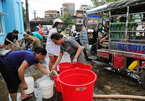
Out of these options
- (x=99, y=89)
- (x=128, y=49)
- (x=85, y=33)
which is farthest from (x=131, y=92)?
(x=85, y=33)

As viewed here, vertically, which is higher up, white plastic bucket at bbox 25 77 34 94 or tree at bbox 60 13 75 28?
tree at bbox 60 13 75 28

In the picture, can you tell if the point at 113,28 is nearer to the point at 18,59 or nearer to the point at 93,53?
the point at 93,53

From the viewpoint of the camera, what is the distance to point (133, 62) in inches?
128

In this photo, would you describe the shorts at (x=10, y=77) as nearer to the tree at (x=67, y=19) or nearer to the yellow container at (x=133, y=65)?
the yellow container at (x=133, y=65)

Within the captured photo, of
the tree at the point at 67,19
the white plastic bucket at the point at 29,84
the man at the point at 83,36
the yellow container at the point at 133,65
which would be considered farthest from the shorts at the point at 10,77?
the tree at the point at 67,19

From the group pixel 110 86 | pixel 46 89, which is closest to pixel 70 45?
pixel 46 89

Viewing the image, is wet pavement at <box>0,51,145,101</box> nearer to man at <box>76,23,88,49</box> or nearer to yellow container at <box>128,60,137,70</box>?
yellow container at <box>128,60,137,70</box>

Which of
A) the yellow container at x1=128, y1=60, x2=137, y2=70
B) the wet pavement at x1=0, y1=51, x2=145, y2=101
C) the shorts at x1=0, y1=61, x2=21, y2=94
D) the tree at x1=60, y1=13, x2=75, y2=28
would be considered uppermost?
the tree at x1=60, y1=13, x2=75, y2=28

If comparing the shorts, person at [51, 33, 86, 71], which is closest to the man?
person at [51, 33, 86, 71]

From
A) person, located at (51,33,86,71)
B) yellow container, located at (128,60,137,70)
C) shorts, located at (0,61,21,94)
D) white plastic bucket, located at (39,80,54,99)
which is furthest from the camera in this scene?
yellow container, located at (128,60,137,70)

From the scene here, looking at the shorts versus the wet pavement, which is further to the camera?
the wet pavement

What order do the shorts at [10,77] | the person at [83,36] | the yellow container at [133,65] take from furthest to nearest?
the person at [83,36] < the yellow container at [133,65] < the shorts at [10,77]

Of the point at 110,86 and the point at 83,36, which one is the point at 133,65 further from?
the point at 83,36

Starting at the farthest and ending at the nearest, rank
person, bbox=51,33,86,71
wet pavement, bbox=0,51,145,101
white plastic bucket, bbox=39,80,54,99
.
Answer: wet pavement, bbox=0,51,145,101 < white plastic bucket, bbox=39,80,54,99 < person, bbox=51,33,86,71
